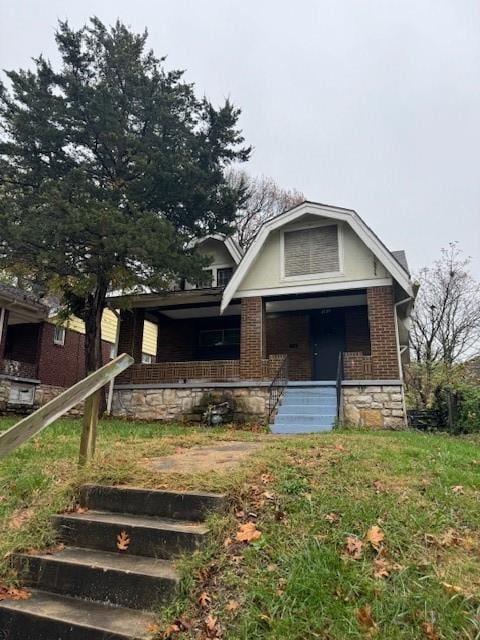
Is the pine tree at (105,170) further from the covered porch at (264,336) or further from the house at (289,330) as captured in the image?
the covered porch at (264,336)

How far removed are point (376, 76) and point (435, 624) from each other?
22.8m

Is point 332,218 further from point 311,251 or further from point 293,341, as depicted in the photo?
point 293,341

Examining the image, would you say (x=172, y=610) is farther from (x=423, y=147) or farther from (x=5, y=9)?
(x=423, y=147)

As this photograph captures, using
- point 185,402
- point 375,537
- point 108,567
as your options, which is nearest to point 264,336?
point 185,402

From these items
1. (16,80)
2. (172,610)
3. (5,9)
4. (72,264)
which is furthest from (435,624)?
(5,9)

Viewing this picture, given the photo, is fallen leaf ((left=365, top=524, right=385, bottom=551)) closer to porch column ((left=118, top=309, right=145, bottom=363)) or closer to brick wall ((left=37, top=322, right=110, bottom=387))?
porch column ((left=118, top=309, right=145, bottom=363))

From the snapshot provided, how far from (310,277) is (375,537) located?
Answer: 1054 centimetres

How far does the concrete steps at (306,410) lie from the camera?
10008mm

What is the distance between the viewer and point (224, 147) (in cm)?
1495

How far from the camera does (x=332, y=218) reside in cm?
1273

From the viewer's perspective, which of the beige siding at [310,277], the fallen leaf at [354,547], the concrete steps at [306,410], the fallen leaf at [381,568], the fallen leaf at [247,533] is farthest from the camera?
the beige siding at [310,277]

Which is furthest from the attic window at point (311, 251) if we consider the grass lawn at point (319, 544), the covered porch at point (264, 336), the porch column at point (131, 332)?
the grass lawn at point (319, 544)

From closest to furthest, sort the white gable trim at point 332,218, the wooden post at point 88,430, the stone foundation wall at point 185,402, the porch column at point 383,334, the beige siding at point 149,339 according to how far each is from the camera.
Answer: the wooden post at point 88,430 < the porch column at point 383,334 < the white gable trim at point 332,218 < the stone foundation wall at point 185,402 < the beige siding at point 149,339

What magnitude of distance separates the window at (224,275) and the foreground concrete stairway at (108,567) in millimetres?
12536
